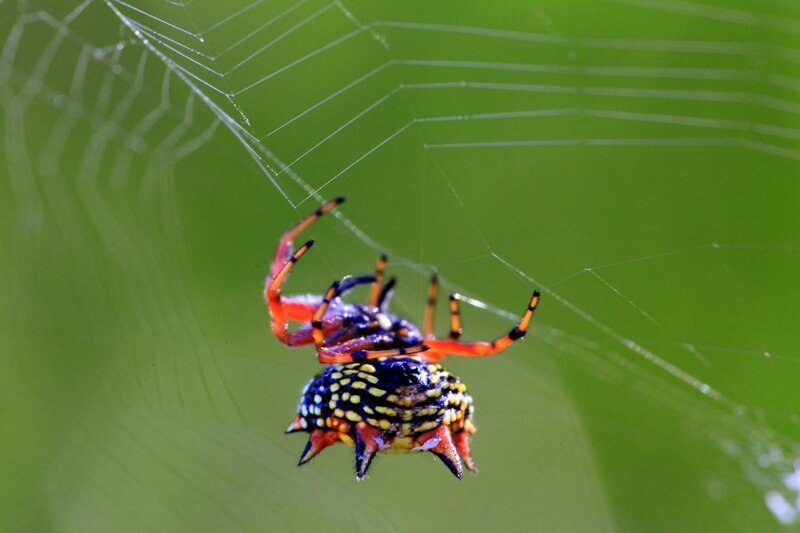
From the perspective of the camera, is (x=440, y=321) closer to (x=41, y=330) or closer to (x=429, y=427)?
(x=41, y=330)

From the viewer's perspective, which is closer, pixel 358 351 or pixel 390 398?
pixel 390 398

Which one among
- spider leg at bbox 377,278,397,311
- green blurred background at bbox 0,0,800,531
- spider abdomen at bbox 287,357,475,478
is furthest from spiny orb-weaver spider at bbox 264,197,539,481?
green blurred background at bbox 0,0,800,531

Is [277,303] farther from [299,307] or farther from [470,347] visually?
[470,347]

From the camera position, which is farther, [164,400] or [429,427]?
[164,400]

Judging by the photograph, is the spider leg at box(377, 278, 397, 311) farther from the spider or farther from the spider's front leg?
the spider's front leg

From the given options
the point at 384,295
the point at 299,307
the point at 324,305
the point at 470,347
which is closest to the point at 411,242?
the point at 384,295

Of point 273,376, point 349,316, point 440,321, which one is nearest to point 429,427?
point 349,316

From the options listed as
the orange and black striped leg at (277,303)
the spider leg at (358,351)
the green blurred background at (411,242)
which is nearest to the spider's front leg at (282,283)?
the orange and black striped leg at (277,303)
